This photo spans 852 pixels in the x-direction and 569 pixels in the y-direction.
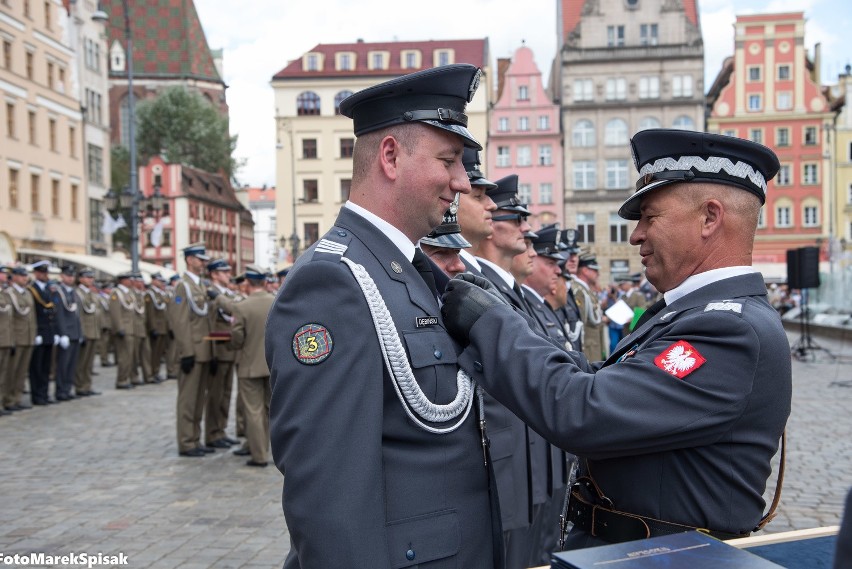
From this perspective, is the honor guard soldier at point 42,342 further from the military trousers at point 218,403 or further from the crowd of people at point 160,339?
the military trousers at point 218,403

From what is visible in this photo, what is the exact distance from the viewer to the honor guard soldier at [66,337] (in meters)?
15.8

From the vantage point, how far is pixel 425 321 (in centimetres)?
257

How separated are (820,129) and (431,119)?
208 feet

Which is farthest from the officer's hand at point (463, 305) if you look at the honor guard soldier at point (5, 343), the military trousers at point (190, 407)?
the honor guard soldier at point (5, 343)

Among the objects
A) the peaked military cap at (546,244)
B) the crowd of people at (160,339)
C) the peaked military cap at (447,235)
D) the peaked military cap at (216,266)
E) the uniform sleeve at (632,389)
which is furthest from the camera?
the peaked military cap at (216,266)

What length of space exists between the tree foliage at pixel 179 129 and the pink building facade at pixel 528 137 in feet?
73.5

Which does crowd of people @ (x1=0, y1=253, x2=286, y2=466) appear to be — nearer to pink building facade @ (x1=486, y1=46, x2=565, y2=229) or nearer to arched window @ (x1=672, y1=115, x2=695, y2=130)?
pink building facade @ (x1=486, y1=46, x2=565, y2=229)

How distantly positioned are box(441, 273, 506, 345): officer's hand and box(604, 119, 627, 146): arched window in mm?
57892

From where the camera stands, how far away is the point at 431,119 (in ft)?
8.64

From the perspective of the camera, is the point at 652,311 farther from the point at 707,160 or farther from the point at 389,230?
the point at 389,230

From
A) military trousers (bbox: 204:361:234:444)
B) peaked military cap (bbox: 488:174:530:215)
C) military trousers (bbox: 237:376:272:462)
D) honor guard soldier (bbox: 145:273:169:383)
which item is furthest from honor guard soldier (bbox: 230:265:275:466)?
honor guard soldier (bbox: 145:273:169:383)

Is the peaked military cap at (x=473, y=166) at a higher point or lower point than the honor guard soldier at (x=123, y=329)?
higher

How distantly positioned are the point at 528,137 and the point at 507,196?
5416cm

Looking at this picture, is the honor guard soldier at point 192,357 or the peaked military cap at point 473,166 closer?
the peaked military cap at point 473,166
